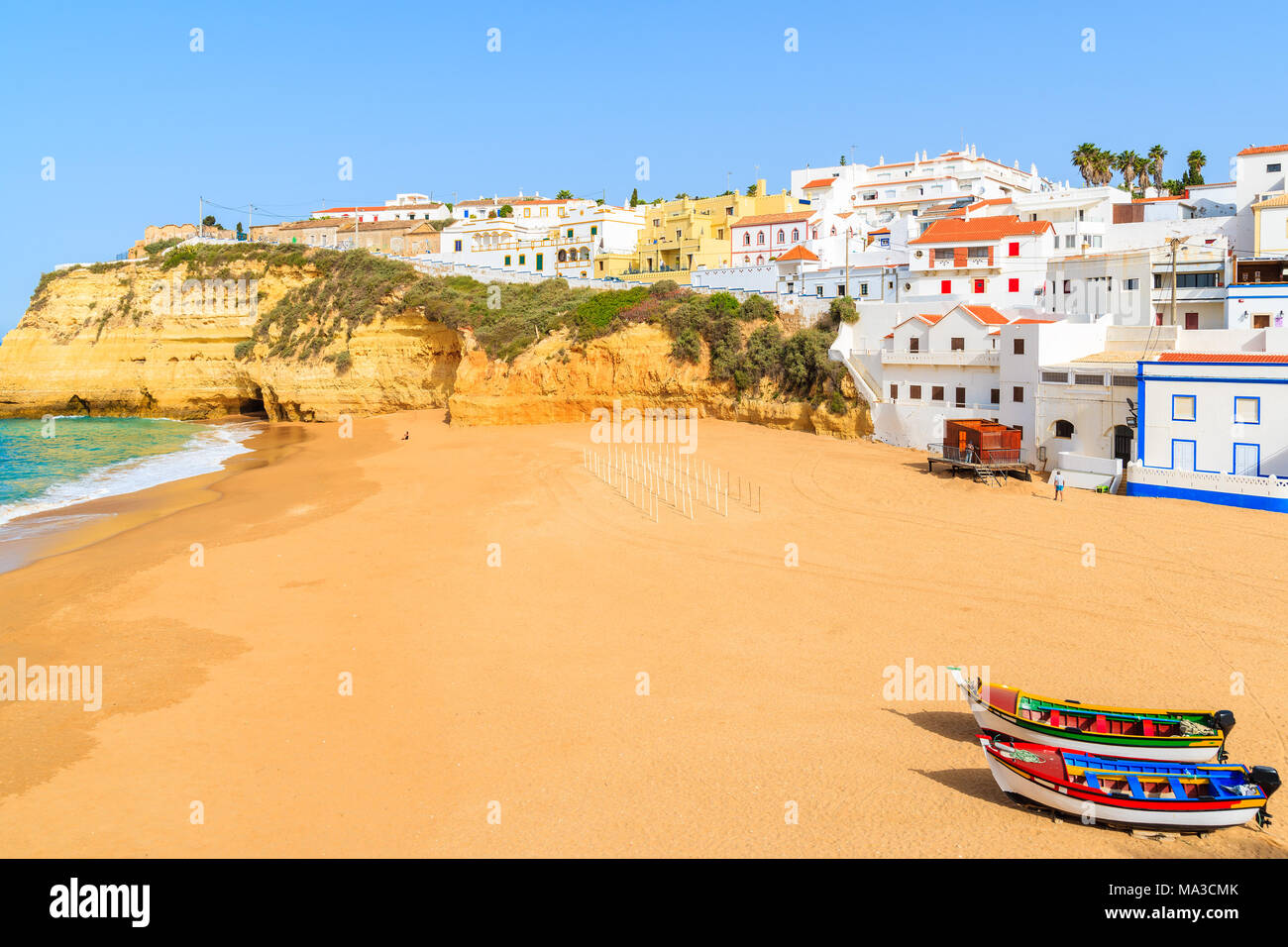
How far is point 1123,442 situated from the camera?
27.9 metres

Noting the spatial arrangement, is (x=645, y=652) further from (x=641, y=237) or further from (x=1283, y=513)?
(x=641, y=237)

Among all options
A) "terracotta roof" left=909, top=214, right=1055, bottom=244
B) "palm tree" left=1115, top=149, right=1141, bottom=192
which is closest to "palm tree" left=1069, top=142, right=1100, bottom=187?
"palm tree" left=1115, top=149, right=1141, bottom=192

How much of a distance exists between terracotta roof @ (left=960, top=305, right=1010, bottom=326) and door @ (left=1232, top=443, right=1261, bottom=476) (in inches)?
361

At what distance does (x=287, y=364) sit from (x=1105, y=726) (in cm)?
5334

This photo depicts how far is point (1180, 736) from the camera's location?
Result: 10789 mm

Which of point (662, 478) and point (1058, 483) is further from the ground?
point (1058, 483)

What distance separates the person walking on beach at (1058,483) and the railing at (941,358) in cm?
564

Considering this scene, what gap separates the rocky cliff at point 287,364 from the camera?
43.3m

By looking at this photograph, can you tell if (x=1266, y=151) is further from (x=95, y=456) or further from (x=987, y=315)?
(x=95, y=456)

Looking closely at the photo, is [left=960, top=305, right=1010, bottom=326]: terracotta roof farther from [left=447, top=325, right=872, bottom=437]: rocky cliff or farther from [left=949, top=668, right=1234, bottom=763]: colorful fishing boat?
[left=949, top=668, right=1234, bottom=763]: colorful fishing boat

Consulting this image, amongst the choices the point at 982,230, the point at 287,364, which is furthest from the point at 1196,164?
the point at 287,364

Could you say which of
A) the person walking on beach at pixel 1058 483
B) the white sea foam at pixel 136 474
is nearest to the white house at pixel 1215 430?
the person walking on beach at pixel 1058 483

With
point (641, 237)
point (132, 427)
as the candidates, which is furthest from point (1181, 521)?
point (132, 427)

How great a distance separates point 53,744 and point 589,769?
774 cm
